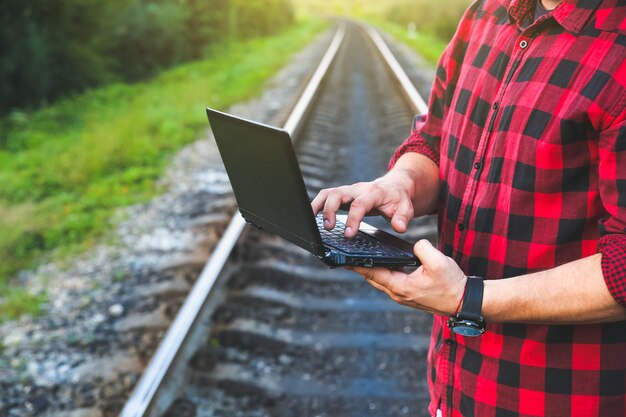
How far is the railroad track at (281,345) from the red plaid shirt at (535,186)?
1.44 meters

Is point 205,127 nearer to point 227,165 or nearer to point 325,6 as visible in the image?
point 227,165

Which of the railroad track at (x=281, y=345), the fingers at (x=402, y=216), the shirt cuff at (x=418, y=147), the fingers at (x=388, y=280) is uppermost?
the shirt cuff at (x=418, y=147)

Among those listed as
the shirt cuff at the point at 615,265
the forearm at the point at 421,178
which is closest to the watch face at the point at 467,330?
the shirt cuff at the point at 615,265

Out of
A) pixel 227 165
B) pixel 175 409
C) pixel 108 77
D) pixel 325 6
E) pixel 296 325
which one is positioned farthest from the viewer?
pixel 325 6

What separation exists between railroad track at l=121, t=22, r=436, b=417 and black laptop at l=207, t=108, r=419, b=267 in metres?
1.48

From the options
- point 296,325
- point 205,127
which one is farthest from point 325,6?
point 296,325

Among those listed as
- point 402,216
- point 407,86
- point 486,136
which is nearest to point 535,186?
point 486,136

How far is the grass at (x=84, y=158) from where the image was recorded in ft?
16.4

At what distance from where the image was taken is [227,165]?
1.65 meters

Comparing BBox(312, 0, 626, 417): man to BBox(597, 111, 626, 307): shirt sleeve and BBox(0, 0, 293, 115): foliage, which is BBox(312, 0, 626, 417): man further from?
BBox(0, 0, 293, 115): foliage

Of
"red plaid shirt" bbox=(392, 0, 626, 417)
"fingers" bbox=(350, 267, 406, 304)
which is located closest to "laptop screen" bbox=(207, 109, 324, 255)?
"fingers" bbox=(350, 267, 406, 304)

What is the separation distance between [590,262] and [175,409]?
2177mm

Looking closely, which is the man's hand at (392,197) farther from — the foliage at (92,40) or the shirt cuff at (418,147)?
the foliage at (92,40)

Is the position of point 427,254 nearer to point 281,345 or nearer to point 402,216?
point 402,216
